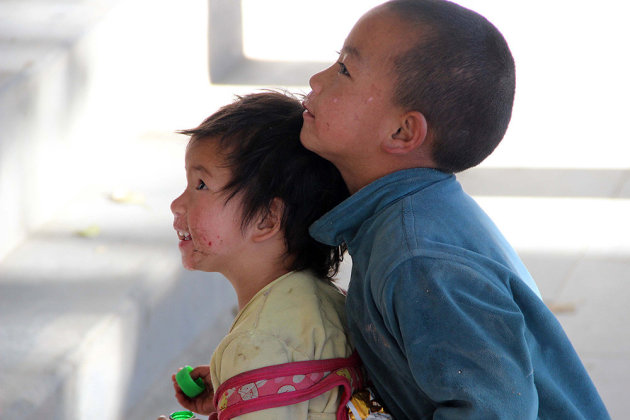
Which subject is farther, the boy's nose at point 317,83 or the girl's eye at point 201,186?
the girl's eye at point 201,186

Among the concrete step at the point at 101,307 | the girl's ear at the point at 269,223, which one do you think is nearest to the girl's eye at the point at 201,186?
the girl's ear at the point at 269,223

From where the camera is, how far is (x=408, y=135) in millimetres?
1376

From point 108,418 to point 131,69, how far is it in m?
1.33

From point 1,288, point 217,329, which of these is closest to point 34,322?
point 1,288

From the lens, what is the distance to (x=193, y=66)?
12.1ft

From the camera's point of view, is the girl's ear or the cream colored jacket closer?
the cream colored jacket

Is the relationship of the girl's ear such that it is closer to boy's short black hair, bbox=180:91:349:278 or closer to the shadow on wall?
boy's short black hair, bbox=180:91:349:278

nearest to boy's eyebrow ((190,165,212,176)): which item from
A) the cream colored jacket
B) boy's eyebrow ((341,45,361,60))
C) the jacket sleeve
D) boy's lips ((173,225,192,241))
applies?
boy's lips ((173,225,192,241))

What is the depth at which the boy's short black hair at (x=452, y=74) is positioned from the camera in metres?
1.33

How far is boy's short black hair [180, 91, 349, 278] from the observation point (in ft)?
5.01

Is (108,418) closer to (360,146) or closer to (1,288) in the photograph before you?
(1,288)

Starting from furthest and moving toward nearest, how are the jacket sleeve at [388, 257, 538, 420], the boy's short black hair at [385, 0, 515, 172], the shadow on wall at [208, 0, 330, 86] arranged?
the shadow on wall at [208, 0, 330, 86] → the boy's short black hair at [385, 0, 515, 172] → the jacket sleeve at [388, 257, 538, 420]

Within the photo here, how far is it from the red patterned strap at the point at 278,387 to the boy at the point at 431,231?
7cm

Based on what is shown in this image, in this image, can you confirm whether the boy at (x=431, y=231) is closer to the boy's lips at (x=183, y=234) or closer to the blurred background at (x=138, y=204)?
the boy's lips at (x=183, y=234)
